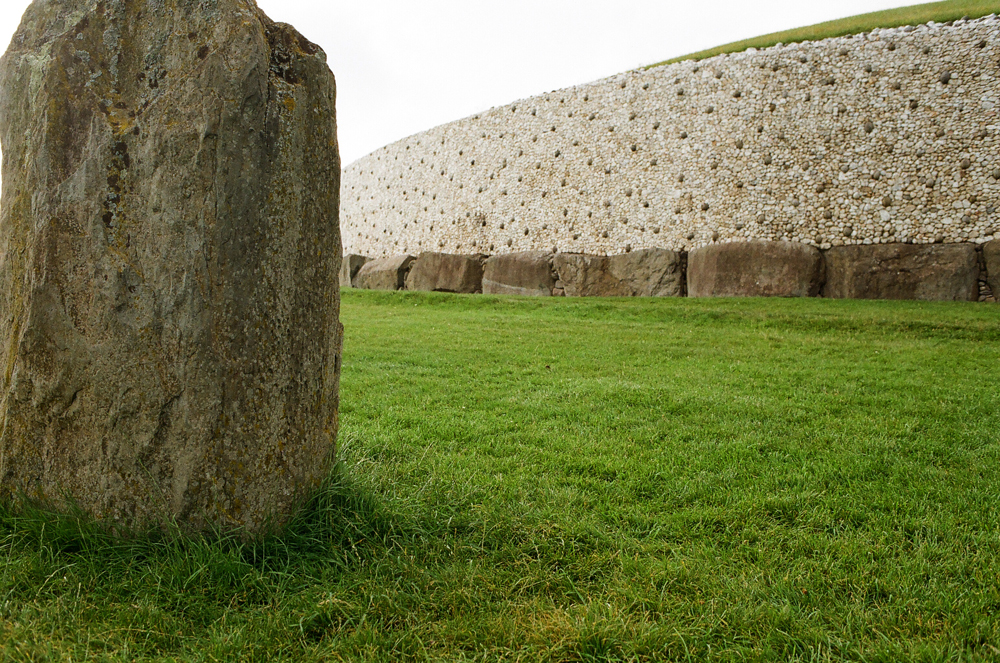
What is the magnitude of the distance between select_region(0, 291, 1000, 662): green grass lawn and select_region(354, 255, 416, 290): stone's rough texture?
651 inches

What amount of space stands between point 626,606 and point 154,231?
206cm

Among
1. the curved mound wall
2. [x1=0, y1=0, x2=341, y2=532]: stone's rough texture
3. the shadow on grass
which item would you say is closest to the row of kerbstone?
the curved mound wall

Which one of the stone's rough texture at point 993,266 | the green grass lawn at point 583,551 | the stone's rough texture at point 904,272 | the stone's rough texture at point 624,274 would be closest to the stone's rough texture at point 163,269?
the green grass lawn at point 583,551

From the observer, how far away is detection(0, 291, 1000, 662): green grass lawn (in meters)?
1.93

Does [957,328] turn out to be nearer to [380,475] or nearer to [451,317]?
[451,317]

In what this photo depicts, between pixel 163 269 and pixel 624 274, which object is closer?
pixel 163 269

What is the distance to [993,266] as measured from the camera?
11820mm

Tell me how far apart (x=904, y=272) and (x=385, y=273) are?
1489 cm

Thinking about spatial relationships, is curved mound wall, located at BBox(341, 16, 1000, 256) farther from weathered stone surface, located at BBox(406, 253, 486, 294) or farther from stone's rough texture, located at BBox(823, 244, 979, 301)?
weathered stone surface, located at BBox(406, 253, 486, 294)

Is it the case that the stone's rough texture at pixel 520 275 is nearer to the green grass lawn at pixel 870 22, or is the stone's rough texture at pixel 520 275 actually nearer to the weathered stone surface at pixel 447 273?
the weathered stone surface at pixel 447 273

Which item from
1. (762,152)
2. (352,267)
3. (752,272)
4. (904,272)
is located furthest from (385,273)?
(904,272)

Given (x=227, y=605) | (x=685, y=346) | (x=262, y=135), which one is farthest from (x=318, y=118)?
(x=685, y=346)

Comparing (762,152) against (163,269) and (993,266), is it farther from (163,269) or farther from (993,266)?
(163,269)

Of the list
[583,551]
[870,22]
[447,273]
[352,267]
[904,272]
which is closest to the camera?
[583,551]
